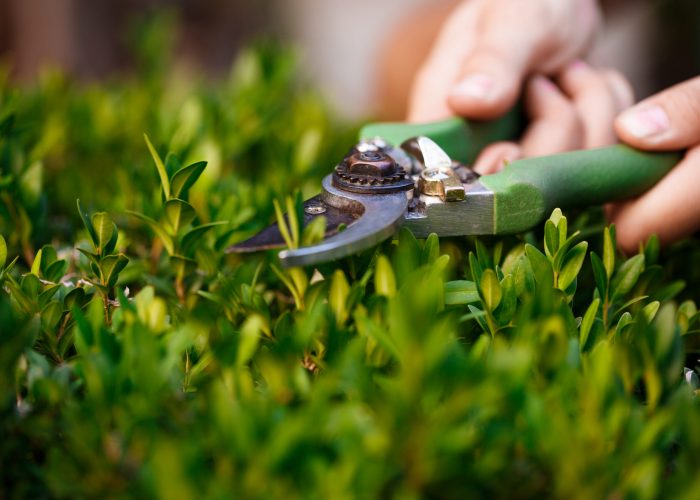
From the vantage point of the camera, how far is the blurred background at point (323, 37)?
149 inches

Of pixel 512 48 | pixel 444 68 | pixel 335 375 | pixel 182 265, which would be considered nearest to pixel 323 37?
pixel 444 68

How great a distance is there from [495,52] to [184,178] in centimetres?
111

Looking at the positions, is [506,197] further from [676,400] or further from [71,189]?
[71,189]

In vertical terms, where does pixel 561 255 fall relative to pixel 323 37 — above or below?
above

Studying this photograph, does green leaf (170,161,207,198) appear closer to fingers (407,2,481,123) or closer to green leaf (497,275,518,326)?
green leaf (497,275,518,326)

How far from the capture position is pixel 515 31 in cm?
205

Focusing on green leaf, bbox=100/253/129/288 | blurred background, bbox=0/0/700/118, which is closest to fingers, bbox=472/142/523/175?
green leaf, bbox=100/253/129/288

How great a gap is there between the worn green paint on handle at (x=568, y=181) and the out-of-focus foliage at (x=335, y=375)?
8 centimetres

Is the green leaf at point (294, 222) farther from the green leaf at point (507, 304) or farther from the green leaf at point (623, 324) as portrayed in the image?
the green leaf at point (623, 324)

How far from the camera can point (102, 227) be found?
1124 millimetres

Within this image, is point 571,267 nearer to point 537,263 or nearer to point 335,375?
point 537,263

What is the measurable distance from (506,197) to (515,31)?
35.2 inches

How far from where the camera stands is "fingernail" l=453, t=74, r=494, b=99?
1.79 m

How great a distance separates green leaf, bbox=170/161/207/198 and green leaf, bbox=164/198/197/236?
3cm
